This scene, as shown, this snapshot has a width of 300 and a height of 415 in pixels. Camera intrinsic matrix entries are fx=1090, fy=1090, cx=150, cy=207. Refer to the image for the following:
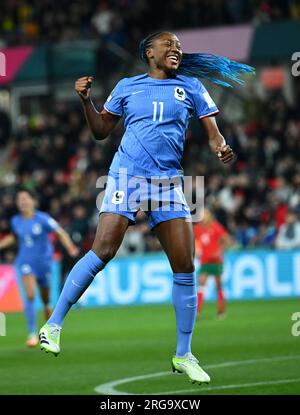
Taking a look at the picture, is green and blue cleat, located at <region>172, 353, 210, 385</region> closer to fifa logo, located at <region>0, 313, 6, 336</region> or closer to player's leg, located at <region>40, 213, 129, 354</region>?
player's leg, located at <region>40, 213, 129, 354</region>

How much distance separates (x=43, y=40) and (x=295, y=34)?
7543mm

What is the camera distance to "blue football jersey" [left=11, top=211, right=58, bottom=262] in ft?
51.4

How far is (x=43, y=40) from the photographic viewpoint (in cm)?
3016

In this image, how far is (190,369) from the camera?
27.9 ft

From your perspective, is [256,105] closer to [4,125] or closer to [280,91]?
[280,91]

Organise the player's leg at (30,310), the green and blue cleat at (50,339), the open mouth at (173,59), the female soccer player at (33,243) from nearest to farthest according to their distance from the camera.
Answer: the green and blue cleat at (50,339) < the open mouth at (173,59) < the player's leg at (30,310) < the female soccer player at (33,243)

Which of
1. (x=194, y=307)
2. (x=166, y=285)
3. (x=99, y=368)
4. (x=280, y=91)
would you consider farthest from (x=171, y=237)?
(x=280, y=91)

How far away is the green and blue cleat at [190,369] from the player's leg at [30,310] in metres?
5.54

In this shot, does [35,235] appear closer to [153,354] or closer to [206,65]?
[153,354]

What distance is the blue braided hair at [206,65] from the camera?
8820 mm

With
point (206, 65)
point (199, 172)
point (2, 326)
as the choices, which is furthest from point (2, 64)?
point (206, 65)

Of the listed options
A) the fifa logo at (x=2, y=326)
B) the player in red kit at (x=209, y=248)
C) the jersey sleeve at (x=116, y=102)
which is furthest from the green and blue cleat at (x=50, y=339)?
the player in red kit at (x=209, y=248)

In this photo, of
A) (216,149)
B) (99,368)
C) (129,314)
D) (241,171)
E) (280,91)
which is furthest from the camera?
(280,91)

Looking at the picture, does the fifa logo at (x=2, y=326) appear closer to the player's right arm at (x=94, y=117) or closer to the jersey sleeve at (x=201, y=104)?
the player's right arm at (x=94, y=117)
